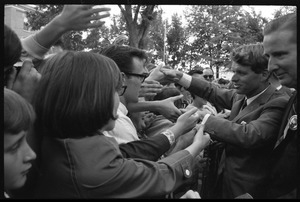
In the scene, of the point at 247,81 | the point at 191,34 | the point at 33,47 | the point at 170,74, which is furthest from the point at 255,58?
the point at 33,47

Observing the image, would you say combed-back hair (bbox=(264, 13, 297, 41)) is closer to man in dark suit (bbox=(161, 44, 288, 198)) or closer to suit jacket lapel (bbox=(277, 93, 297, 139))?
suit jacket lapel (bbox=(277, 93, 297, 139))

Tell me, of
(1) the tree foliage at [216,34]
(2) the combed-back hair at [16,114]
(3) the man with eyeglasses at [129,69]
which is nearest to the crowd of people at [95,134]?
(2) the combed-back hair at [16,114]

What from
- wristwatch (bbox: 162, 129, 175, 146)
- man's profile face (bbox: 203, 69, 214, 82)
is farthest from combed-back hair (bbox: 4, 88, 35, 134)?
man's profile face (bbox: 203, 69, 214, 82)

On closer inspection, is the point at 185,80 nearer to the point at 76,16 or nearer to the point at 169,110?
the point at 169,110

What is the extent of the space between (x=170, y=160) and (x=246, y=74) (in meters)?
0.86

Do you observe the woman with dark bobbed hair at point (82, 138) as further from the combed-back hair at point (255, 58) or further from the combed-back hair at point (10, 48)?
the combed-back hair at point (255, 58)

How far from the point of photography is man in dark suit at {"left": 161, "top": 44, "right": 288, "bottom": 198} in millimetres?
1606

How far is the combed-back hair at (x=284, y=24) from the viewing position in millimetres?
1298

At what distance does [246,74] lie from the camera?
1843 millimetres

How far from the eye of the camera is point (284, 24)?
1334 mm

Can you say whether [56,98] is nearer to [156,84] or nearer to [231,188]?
[156,84]

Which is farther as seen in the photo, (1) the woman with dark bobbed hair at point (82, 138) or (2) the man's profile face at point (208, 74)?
(2) the man's profile face at point (208, 74)

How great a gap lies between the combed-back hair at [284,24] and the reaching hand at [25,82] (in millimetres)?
921
